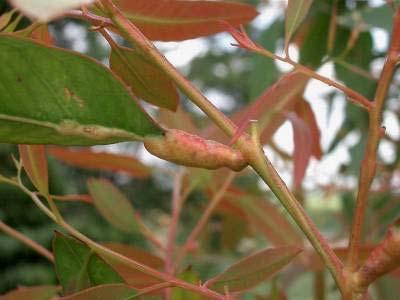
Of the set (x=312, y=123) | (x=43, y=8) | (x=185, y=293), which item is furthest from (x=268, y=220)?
(x=43, y=8)

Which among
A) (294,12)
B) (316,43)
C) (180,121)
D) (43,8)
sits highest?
(316,43)

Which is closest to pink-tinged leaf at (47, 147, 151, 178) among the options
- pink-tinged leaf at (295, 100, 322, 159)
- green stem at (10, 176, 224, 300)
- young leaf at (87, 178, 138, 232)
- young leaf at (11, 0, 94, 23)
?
young leaf at (87, 178, 138, 232)

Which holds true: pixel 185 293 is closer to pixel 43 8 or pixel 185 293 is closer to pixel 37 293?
pixel 37 293

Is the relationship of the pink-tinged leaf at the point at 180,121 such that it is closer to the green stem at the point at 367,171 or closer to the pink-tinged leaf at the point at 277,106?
the pink-tinged leaf at the point at 277,106

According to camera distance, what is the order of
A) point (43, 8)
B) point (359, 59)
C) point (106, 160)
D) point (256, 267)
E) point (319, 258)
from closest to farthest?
point (43, 8) < point (256, 267) < point (319, 258) < point (106, 160) < point (359, 59)

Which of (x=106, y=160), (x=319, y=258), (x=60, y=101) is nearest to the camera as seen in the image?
(x=60, y=101)

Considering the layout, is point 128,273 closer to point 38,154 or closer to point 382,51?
point 38,154

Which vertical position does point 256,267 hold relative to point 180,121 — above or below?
below
